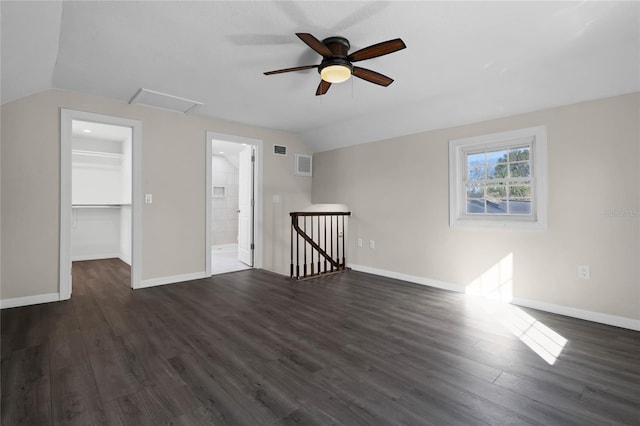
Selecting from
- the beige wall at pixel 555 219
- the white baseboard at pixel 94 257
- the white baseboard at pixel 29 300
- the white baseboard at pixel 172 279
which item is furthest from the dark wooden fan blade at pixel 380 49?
the white baseboard at pixel 94 257

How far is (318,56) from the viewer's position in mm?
2793

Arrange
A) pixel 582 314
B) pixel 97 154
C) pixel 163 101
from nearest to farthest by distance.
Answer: pixel 582 314 → pixel 163 101 → pixel 97 154

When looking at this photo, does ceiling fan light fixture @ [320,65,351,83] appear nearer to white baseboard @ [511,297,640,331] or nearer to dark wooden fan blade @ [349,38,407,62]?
dark wooden fan blade @ [349,38,407,62]

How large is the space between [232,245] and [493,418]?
740cm

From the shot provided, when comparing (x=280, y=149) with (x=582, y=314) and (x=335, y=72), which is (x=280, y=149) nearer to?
(x=335, y=72)

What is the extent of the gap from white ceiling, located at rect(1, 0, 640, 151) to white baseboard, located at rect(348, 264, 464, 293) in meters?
2.21

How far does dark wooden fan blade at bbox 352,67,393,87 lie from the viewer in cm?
259

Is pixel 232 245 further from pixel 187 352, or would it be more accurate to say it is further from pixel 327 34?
pixel 327 34

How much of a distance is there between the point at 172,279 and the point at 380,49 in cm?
398

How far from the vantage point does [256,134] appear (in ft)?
17.3

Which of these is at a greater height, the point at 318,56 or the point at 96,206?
the point at 318,56

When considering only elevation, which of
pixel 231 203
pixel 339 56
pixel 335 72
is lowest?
Result: pixel 231 203

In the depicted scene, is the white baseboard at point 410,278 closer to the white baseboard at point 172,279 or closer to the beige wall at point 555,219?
the beige wall at point 555,219

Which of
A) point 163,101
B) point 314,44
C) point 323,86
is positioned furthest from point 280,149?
point 314,44
